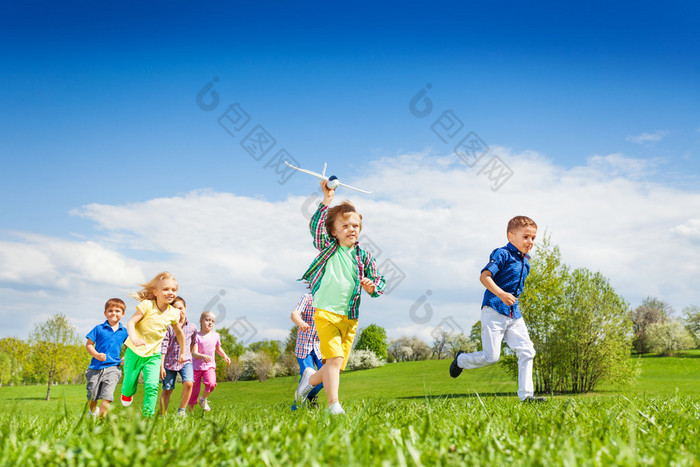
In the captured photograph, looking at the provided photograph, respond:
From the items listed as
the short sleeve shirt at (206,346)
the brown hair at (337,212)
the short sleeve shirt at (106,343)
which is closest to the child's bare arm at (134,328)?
the short sleeve shirt at (106,343)

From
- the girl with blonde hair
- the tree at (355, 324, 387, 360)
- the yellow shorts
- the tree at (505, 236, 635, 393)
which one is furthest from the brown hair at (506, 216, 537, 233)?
the tree at (355, 324, 387, 360)

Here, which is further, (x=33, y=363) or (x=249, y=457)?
(x=33, y=363)

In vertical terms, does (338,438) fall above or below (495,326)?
below

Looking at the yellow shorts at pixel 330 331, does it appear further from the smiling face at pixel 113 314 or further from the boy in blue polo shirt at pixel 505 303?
the smiling face at pixel 113 314

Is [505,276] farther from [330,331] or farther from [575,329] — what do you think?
[575,329]

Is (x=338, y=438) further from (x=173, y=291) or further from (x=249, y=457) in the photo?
(x=173, y=291)

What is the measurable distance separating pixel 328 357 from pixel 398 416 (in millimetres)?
1539

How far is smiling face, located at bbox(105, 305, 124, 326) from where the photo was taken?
9.05 meters

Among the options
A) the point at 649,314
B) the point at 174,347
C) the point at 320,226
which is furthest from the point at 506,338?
the point at 649,314

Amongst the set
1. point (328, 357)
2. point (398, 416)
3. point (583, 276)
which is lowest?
point (398, 416)

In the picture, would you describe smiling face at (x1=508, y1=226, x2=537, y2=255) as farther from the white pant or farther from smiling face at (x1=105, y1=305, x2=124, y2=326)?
smiling face at (x1=105, y1=305, x2=124, y2=326)

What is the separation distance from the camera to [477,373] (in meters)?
36.2

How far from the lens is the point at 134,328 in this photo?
677 cm

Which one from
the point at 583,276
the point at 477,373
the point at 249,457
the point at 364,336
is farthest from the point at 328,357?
the point at 364,336
